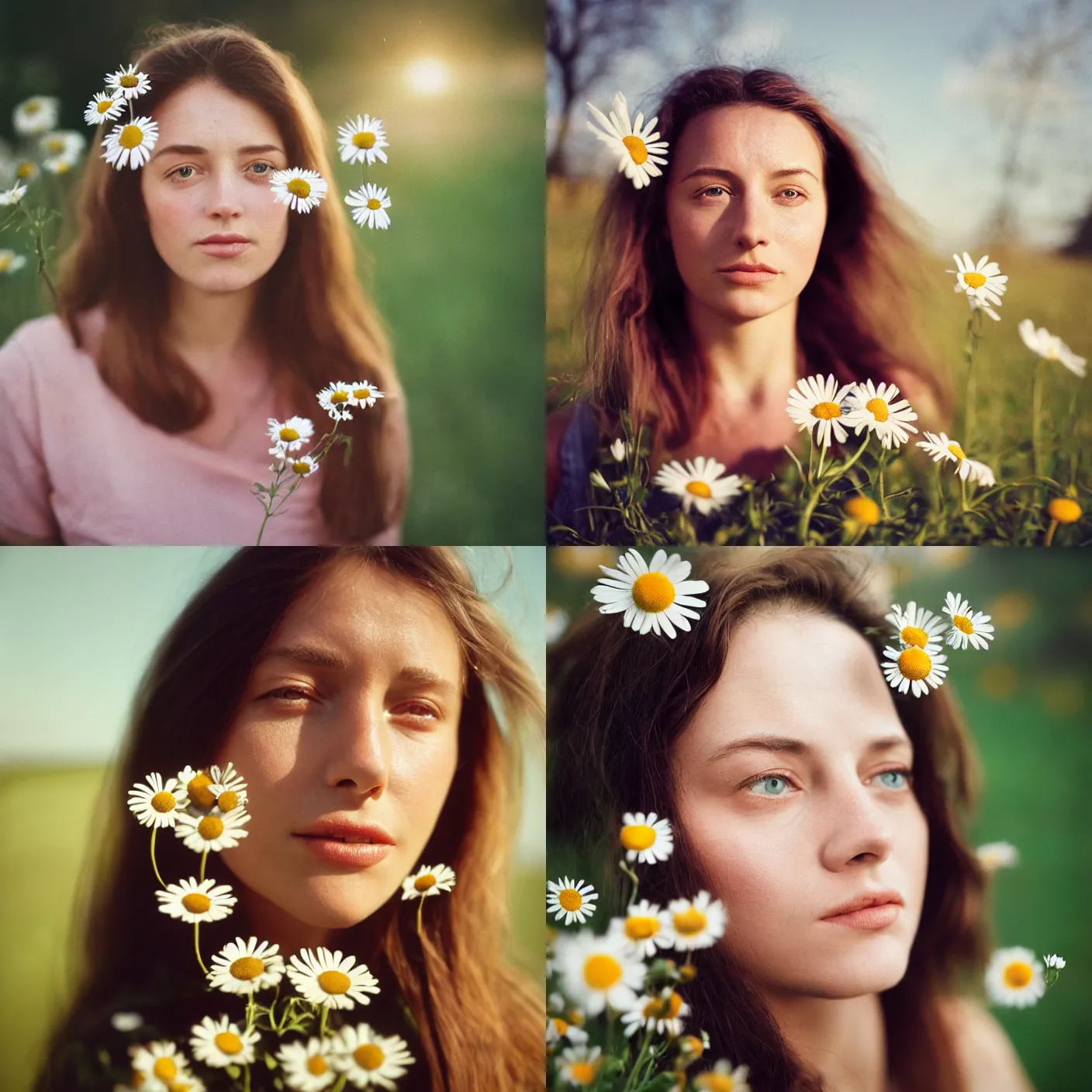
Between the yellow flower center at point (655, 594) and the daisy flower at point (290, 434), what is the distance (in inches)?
16.2

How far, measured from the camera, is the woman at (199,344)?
4.59 ft

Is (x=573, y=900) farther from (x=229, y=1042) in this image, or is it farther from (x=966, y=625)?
(x=966, y=625)

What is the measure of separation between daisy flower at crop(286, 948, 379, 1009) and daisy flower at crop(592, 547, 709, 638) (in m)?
0.49

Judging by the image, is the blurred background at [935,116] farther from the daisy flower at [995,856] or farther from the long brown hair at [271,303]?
the daisy flower at [995,856]

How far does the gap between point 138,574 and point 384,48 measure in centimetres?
66

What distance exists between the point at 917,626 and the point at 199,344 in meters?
0.89

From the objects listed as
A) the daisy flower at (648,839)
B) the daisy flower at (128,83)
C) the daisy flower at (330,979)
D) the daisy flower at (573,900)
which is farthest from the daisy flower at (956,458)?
the daisy flower at (128,83)

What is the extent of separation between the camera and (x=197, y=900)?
1365mm

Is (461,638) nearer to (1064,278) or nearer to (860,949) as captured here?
(860,949)

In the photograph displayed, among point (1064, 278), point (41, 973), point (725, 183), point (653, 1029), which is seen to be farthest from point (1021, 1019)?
point (41, 973)

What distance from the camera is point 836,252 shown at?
1421 millimetres

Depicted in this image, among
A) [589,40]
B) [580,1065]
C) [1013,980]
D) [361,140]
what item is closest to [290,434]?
[361,140]

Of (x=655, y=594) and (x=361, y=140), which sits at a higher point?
(x=361, y=140)

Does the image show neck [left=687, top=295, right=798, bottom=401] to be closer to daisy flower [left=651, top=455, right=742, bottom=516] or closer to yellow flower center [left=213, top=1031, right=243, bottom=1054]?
daisy flower [left=651, top=455, right=742, bottom=516]
